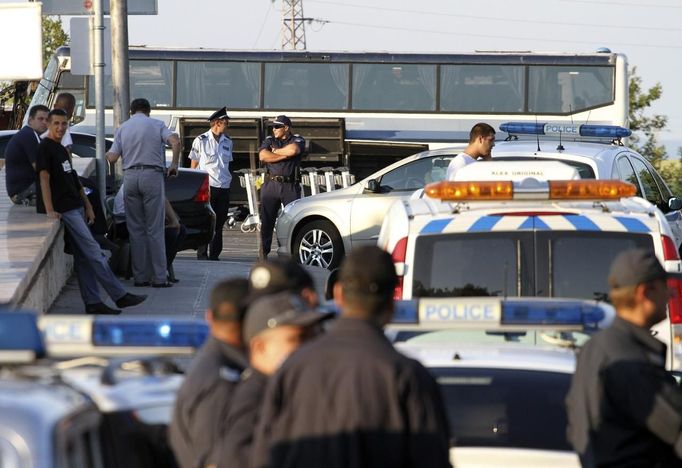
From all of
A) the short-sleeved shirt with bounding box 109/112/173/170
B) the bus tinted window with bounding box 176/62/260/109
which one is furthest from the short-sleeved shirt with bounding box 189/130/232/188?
the bus tinted window with bounding box 176/62/260/109

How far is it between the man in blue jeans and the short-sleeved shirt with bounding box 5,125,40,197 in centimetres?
97

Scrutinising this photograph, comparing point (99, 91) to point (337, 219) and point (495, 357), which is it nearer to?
point (337, 219)

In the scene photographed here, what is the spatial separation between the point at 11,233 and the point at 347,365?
366 inches

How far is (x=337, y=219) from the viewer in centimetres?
2116

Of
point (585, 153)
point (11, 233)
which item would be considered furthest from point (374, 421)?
point (585, 153)

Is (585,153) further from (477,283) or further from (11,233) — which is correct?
(477,283)

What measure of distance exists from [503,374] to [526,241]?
2.53 metres

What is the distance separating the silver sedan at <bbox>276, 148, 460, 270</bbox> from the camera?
20781mm

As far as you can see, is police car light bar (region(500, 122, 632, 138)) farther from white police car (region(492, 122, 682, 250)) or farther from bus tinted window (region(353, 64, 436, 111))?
bus tinted window (region(353, 64, 436, 111))

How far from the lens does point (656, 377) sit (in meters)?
4.87

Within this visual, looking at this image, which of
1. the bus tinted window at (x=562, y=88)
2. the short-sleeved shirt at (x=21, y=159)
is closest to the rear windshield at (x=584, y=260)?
the short-sleeved shirt at (x=21, y=159)

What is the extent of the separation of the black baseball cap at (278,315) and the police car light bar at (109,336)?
0.51m

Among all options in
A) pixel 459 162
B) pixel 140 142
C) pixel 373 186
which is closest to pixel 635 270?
pixel 459 162

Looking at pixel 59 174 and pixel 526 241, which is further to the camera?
pixel 59 174
